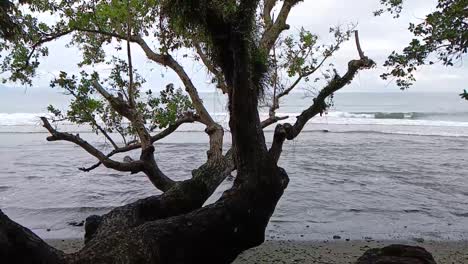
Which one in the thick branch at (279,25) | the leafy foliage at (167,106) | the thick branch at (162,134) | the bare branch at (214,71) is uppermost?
the thick branch at (279,25)

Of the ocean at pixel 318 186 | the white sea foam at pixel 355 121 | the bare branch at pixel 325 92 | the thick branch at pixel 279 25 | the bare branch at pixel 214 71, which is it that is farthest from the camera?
the white sea foam at pixel 355 121

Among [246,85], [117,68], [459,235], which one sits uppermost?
[117,68]

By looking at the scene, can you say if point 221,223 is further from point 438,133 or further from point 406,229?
point 438,133

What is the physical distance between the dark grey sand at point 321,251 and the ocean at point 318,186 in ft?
1.79

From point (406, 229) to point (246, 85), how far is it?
24.6 feet

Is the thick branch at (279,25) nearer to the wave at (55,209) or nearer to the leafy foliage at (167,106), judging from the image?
the leafy foliage at (167,106)

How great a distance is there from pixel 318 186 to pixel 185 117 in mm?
8370

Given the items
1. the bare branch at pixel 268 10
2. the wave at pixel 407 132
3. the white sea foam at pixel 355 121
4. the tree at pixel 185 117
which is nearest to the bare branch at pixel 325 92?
the tree at pixel 185 117

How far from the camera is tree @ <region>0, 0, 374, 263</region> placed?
4.01 meters

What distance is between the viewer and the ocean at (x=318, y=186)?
10586mm

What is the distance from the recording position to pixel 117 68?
802 centimetres

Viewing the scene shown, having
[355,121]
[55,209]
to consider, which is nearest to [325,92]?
[55,209]

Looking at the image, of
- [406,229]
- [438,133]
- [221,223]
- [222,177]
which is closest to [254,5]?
[221,223]

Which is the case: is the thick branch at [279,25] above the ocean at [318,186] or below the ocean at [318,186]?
above
